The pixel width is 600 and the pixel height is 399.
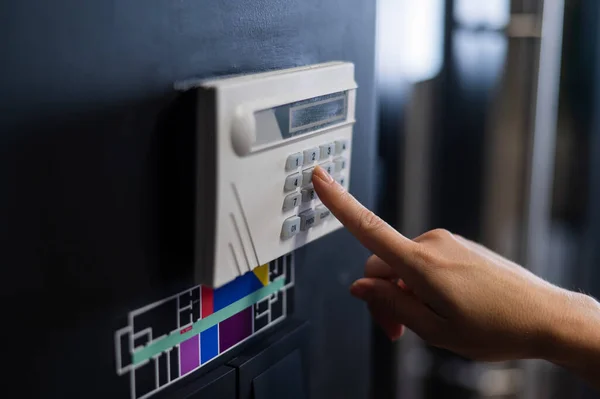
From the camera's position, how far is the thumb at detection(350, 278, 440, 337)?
0.54 meters

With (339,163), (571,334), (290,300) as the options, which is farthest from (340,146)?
(571,334)

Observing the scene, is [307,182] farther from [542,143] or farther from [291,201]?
[542,143]

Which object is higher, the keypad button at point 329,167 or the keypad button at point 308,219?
the keypad button at point 329,167

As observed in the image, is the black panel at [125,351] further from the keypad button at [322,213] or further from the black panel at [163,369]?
the keypad button at [322,213]

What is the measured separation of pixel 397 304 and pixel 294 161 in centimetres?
17

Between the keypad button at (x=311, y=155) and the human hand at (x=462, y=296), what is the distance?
1 cm

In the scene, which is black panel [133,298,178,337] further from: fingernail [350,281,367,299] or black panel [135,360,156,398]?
fingernail [350,281,367,299]

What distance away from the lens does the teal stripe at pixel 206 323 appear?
423mm

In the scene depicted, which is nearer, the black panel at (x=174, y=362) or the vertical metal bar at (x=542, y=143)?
the black panel at (x=174, y=362)

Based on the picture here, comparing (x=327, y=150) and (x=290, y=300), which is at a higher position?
(x=327, y=150)

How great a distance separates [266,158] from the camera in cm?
44

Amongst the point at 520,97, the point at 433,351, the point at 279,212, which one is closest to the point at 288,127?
the point at 279,212

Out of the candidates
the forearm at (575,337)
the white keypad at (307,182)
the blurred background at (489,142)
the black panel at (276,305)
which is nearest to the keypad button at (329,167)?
the white keypad at (307,182)

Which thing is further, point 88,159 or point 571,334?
point 571,334
